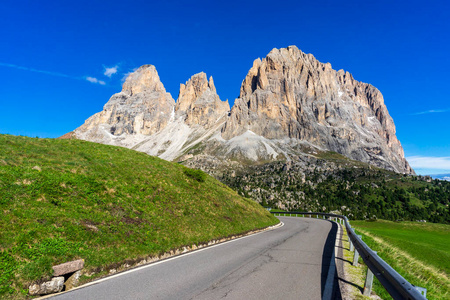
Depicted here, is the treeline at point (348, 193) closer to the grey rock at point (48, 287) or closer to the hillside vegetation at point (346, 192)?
the hillside vegetation at point (346, 192)

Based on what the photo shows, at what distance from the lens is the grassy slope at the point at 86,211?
8039 mm

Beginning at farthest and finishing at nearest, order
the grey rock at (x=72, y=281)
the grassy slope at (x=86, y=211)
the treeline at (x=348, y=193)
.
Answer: the treeline at (x=348, y=193) < the grassy slope at (x=86, y=211) < the grey rock at (x=72, y=281)

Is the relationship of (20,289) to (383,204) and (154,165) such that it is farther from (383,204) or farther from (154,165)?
(383,204)

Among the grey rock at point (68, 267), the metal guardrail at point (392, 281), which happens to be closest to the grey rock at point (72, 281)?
the grey rock at point (68, 267)

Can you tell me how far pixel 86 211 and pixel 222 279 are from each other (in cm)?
705

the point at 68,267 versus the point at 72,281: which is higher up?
the point at 68,267

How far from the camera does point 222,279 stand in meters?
8.25

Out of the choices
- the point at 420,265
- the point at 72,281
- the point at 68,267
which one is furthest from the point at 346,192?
the point at 68,267

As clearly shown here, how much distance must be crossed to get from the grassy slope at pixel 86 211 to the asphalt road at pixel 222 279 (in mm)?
1459

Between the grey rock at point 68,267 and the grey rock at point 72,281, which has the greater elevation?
the grey rock at point 68,267

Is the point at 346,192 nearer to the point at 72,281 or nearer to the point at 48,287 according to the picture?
the point at 72,281

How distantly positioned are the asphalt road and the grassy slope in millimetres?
1459

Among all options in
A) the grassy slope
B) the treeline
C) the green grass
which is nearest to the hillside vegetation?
the treeline

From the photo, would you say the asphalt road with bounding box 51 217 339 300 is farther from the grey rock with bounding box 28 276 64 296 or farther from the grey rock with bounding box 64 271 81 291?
the grey rock with bounding box 64 271 81 291
